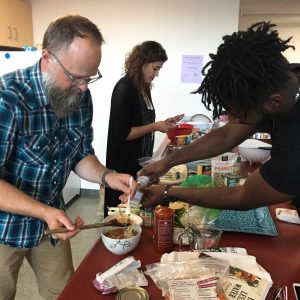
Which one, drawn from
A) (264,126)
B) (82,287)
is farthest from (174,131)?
(82,287)

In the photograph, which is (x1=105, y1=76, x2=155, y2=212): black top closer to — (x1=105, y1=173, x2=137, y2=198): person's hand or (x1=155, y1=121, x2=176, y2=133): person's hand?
(x1=155, y1=121, x2=176, y2=133): person's hand

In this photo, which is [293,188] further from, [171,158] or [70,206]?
[70,206]

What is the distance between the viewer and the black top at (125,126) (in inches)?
85.0

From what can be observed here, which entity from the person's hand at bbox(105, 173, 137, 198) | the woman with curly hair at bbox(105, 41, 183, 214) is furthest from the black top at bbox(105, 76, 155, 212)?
the person's hand at bbox(105, 173, 137, 198)

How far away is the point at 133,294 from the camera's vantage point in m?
0.87

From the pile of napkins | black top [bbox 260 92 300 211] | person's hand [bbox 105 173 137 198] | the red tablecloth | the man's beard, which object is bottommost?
the red tablecloth

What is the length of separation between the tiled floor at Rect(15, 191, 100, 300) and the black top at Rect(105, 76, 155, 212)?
614mm

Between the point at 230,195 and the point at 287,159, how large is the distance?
0.76 feet

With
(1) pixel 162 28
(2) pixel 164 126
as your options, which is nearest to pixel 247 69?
(2) pixel 164 126

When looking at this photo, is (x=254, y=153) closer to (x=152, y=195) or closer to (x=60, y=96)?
(x=152, y=195)

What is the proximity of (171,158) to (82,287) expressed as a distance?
2.75 feet

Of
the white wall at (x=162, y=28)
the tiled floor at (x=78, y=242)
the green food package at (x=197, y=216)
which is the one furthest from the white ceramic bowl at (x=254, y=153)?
the white wall at (x=162, y=28)

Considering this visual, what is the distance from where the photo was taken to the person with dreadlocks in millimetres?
961

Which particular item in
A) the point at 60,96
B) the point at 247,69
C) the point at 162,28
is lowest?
the point at 60,96
